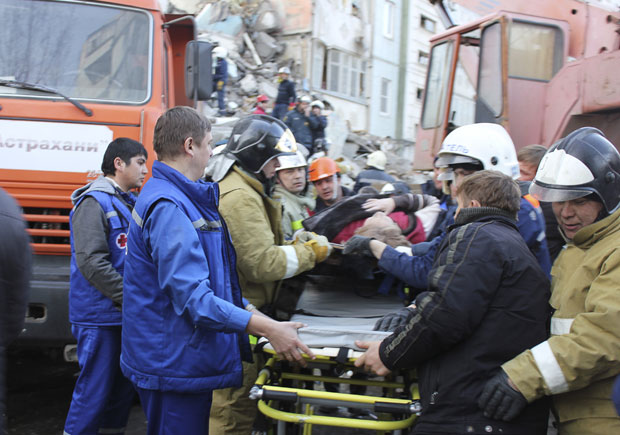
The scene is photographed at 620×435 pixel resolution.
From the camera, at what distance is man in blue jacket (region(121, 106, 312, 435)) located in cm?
206

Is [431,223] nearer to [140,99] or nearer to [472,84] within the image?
[140,99]

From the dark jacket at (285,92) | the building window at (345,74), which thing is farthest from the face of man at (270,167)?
the building window at (345,74)

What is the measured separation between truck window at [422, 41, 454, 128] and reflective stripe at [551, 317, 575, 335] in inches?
174

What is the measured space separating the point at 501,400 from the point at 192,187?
1469 mm

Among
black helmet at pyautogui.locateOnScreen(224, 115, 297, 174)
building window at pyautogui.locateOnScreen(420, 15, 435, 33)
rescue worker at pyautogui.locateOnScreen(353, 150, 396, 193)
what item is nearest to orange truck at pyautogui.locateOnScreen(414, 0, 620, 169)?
rescue worker at pyautogui.locateOnScreen(353, 150, 396, 193)

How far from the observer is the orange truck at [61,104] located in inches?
146

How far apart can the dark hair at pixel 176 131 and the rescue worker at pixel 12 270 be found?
0.70 metres

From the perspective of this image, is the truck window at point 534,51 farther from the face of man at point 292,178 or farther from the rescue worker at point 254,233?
the rescue worker at point 254,233

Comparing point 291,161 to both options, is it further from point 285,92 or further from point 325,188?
point 285,92

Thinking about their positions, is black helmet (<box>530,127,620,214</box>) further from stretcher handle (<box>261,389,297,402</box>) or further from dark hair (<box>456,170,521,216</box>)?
stretcher handle (<box>261,389,297,402</box>)

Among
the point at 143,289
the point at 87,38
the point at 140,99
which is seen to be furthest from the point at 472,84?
the point at 143,289

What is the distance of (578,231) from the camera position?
2051 millimetres

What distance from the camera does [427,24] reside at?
25.8m

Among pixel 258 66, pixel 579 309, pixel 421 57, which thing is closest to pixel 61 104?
pixel 579 309
